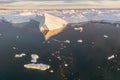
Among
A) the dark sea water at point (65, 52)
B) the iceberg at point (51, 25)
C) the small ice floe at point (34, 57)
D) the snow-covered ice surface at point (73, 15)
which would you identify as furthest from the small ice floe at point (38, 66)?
the snow-covered ice surface at point (73, 15)

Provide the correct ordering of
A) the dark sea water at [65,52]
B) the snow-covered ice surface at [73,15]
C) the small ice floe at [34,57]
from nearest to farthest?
1. the dark sea water at [65,52]
2. the small ice floe at [34,57]
3. the snow-covered ice surface at [73,15]

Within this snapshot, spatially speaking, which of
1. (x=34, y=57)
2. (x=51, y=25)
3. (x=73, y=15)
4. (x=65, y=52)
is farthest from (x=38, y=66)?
(x=73, y=15)

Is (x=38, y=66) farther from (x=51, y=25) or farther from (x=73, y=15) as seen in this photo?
(x=73, y=15)

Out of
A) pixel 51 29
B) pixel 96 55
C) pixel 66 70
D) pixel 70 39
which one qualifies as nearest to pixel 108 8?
pixel 51 29

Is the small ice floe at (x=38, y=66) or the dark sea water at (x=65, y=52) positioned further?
the small ice floe at (x=38, y=66)

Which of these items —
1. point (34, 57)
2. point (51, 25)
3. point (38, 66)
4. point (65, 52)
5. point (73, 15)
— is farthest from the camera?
point (73, 15)

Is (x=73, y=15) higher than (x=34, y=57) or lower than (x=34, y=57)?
higher

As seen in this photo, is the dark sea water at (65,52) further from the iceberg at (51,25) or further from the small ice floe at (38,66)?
the iceberg at (51,25)

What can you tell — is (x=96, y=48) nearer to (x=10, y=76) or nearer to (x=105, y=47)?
(x=105, y=47)
